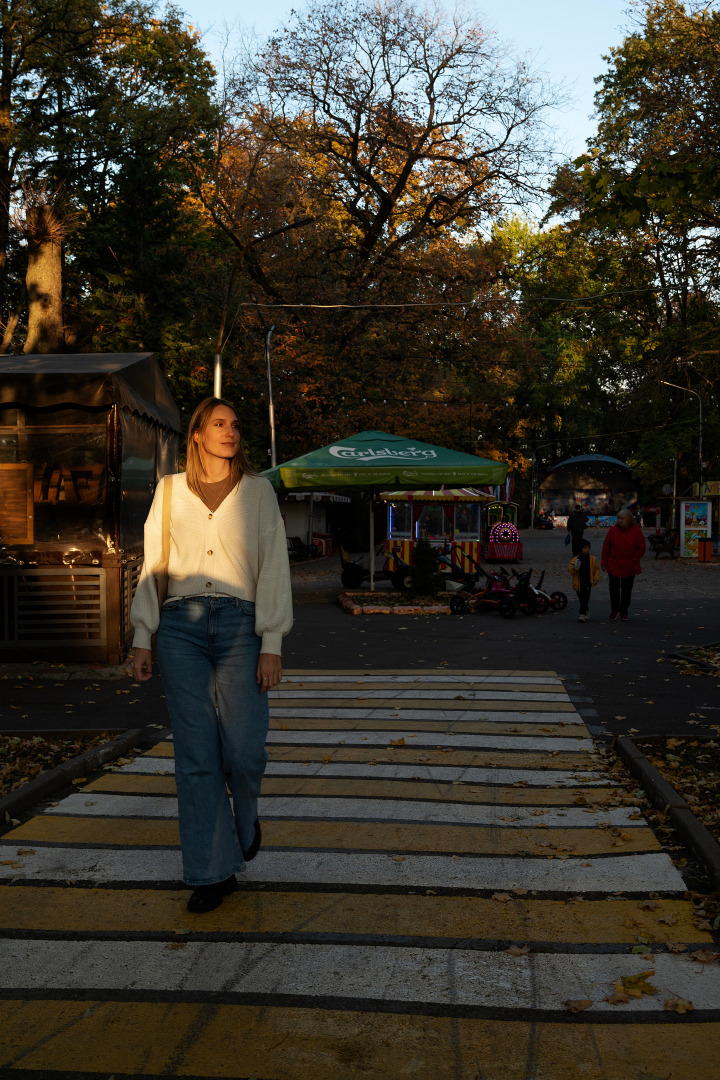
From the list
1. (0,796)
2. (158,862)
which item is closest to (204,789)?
(158,862)

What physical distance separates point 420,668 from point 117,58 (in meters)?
27.3

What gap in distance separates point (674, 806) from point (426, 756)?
203 centimetres

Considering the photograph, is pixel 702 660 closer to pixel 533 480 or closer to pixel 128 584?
pixel 128 584

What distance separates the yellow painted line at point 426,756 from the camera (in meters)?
6.84

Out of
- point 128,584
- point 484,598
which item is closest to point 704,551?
point 484,598

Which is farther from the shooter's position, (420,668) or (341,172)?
(341,172)

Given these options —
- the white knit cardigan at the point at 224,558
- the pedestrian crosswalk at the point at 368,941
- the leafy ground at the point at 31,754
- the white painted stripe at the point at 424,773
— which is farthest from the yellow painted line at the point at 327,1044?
the white painted stripe at the point at 424,773

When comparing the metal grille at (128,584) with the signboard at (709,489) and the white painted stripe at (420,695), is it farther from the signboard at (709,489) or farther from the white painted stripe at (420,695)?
the signboard at (709,489)

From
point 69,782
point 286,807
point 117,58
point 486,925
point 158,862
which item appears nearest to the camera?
point 486,925

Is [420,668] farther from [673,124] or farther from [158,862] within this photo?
[673,124]

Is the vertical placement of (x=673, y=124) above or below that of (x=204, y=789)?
above

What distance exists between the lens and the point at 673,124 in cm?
2505

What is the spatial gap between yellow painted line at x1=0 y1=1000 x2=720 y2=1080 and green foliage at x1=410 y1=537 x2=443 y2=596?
17.1 metres

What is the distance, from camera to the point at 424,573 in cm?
2030
